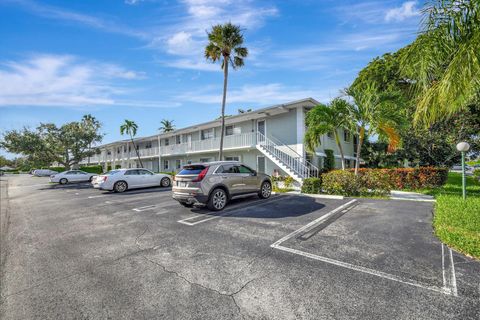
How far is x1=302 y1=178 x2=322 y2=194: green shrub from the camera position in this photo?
439 inches

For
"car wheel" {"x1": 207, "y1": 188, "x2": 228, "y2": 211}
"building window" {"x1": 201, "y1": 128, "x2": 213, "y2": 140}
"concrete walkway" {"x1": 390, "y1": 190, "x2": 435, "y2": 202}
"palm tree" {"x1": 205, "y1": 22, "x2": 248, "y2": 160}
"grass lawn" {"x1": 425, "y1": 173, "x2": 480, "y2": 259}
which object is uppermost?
"palm tree" {"x1": 205, "y1": 22, "x2": 248, "y2": 160}

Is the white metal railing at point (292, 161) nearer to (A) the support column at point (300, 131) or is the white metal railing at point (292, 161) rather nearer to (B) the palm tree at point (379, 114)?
(A) the support column at point (300, 131)

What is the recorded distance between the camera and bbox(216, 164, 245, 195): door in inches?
317

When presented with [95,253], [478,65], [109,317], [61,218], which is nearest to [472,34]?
[478,65]

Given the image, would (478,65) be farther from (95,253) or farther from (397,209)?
(95,253)

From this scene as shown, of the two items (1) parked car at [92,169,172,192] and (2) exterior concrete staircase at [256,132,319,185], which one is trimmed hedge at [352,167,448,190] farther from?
(1) parked car at [92,169,172,192]

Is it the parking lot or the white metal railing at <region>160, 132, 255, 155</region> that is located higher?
the white metal railing at <region>160, 132, 255, 155</region>

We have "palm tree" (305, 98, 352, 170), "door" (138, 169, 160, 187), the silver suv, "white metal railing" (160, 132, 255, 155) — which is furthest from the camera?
"white metal railing" (160, 132, 255, 155)

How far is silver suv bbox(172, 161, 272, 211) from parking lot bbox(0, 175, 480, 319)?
43.2 inches

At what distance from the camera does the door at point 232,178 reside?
805cm

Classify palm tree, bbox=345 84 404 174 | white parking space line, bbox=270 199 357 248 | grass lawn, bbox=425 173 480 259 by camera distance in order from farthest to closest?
palm tree, bbox=345 84 404 174 < white parking space line, bbox=270 199 357 248 < grass lawn, bbox=425 173 480 259

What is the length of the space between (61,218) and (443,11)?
12185mm

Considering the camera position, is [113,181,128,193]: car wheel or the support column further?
the support column

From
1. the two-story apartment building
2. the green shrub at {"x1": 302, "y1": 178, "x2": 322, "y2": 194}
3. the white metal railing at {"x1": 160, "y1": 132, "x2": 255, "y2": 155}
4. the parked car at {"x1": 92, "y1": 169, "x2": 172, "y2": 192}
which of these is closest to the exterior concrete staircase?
the two-story apartment building
